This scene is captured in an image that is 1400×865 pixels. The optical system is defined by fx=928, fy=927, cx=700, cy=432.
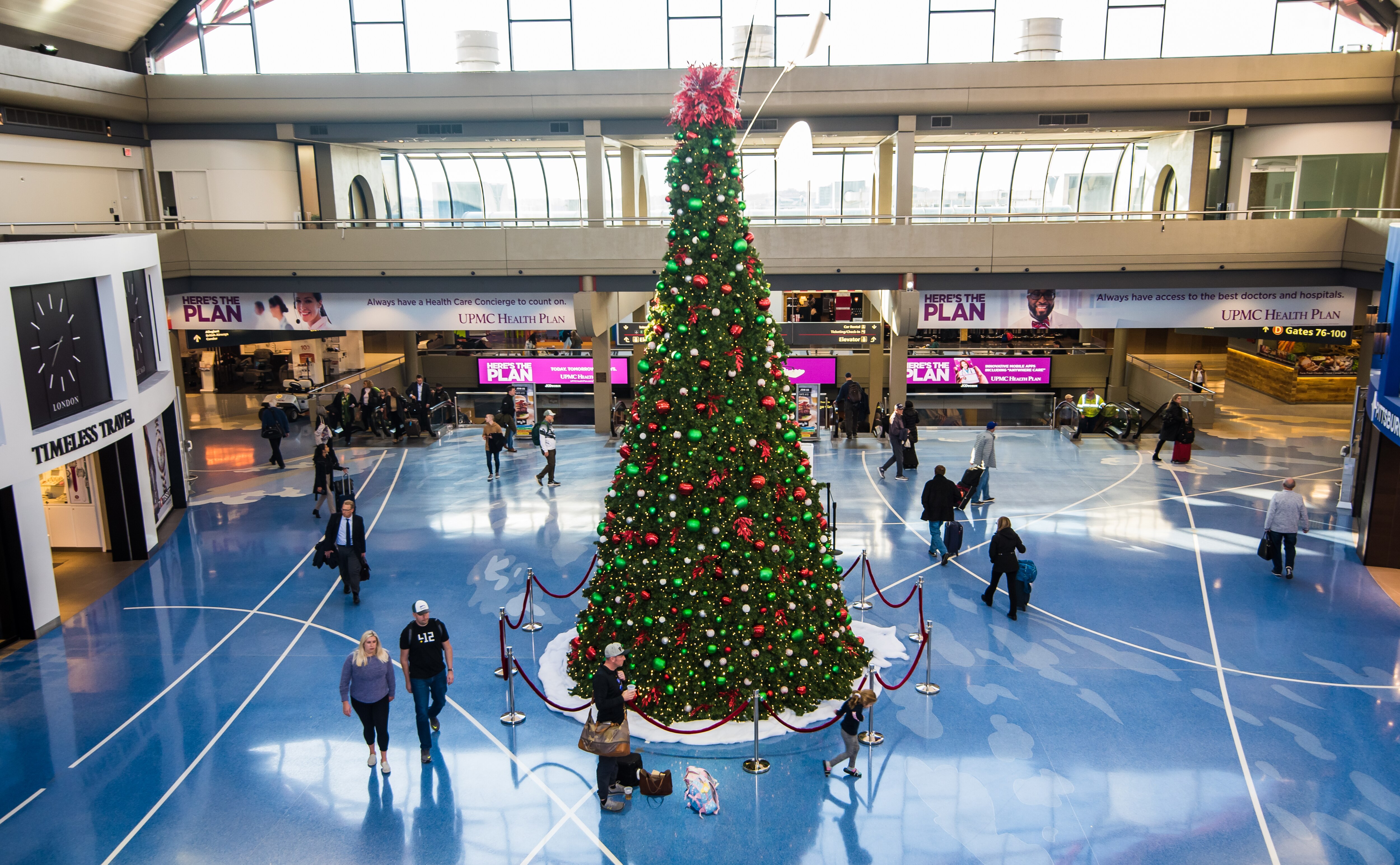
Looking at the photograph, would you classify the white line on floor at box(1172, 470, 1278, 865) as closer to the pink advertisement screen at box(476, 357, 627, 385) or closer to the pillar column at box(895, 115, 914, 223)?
the pillar column at box(895, 115, 914, 223)

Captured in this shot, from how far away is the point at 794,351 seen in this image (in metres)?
28.2

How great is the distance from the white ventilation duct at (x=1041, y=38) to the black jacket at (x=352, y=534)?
17.9 meters

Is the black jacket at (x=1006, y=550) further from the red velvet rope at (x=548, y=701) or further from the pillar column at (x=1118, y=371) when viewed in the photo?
the pillar column at (x=1118, y=371)

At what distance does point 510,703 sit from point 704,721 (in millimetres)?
2004

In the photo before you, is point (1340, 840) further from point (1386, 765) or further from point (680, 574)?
point (680, 574)

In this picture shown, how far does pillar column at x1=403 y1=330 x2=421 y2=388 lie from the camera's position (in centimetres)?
3066

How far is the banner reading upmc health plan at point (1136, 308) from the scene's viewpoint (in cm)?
2083

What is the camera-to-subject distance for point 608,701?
7.83 meters

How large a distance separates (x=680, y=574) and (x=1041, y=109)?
58.3 ft

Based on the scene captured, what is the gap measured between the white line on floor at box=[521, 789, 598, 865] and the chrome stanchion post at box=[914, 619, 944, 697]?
3.72 metres

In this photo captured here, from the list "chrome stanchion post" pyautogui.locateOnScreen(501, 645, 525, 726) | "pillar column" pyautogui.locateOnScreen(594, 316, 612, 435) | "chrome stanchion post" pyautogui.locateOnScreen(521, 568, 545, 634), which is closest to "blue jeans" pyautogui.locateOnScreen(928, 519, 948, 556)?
"chrome stanchion post" pyautogui.locateOnScreen(521, 568, 545, 634)

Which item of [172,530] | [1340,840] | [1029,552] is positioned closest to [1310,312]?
[1029,552]

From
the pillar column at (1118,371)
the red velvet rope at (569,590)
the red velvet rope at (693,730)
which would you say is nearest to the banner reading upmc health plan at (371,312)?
the red velvet rope at (569,590)

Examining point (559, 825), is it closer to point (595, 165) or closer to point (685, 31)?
point (595, 165)
